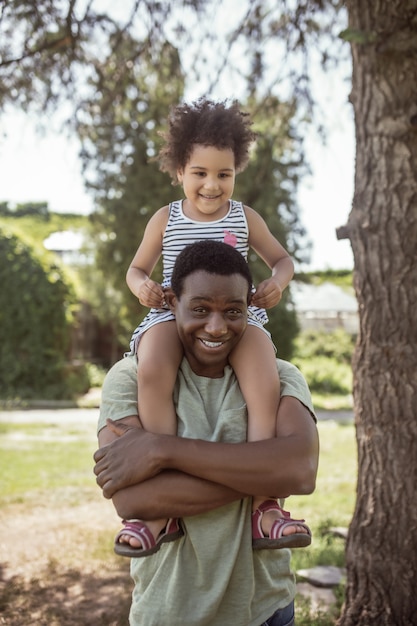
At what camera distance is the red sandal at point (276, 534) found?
6.80 feet

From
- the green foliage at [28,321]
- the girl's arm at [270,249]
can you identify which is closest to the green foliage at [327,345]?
the green foliage at [28,321]

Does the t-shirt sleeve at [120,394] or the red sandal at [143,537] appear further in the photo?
the t-shirt sleeve at [120,394]

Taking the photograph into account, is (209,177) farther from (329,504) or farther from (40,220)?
(40,220)

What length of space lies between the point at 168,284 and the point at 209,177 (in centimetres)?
39

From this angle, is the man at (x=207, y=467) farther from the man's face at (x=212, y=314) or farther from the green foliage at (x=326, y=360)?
the green foliage at (x=326, y=360)

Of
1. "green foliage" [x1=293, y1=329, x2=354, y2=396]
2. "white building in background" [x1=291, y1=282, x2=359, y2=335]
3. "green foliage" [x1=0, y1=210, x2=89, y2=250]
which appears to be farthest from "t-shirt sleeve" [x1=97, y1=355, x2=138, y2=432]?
"white building in background" [x1=291, y1=282, x2=359, y2=335]

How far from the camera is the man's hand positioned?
6.69 feet

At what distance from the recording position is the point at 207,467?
6.63 ft

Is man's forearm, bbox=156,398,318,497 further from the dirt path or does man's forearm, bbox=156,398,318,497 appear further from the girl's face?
the dirt path

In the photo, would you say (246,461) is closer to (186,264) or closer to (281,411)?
(281,411)

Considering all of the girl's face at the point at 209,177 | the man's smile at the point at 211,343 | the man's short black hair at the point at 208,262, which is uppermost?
the girl's face at the point at 209,177

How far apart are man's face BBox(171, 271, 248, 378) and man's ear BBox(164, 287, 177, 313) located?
8 centimetres

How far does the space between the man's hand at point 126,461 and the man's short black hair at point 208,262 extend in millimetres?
465

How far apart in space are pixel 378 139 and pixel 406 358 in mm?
1311
